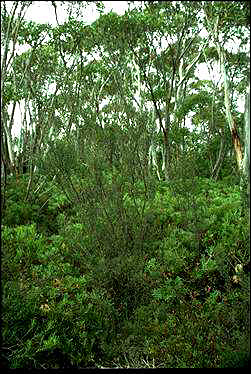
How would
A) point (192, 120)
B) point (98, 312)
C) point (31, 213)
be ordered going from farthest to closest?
point (192, 120) < point (31, 213) < point (98, 312)

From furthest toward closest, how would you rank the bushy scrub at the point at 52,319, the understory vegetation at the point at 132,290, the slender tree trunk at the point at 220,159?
1. the slender tree trunk at the point at 220,159
2. the bushy scrub at the point at 52,319
3. the understory vegetation at the point at 132,290

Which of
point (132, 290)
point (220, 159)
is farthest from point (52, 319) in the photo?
point (220, 159)

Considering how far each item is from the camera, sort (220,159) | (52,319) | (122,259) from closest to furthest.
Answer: (52,319) → (122,259) → (220,159)

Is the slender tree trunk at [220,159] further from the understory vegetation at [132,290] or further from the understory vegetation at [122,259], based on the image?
the understory vegetation at [132,290]

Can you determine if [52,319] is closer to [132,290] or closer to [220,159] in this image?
[132,290]

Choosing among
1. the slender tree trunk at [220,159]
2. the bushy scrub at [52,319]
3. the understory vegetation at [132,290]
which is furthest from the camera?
the slender tree trunk at [220,159]

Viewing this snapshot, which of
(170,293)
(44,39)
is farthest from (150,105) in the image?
(170,293)

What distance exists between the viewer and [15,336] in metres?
3.97

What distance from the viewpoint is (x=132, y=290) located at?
480 cm

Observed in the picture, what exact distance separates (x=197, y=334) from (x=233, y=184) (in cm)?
558

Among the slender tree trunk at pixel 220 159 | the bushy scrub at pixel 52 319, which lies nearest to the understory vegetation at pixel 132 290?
the bushy scrub at pixel 52 319

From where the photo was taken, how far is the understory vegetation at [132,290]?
3.86m

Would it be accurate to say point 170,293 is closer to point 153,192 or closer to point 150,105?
point 153,192

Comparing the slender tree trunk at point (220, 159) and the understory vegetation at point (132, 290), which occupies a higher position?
the slender tree trunk at point (220, 159)
